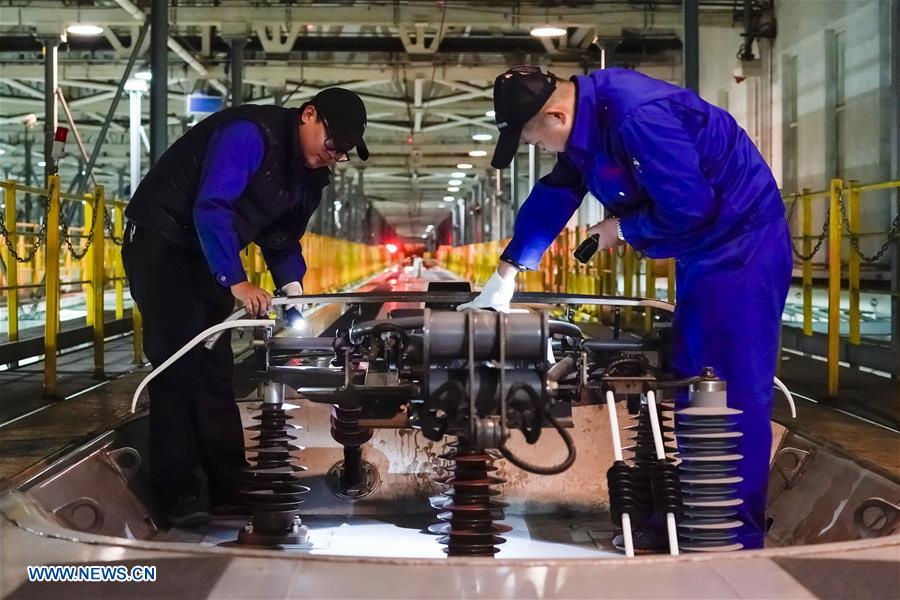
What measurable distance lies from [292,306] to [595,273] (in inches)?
389

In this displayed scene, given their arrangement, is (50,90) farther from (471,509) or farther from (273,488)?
(471,509)

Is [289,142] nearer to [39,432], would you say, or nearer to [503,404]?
[503,404]

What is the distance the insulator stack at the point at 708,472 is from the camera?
2.52m

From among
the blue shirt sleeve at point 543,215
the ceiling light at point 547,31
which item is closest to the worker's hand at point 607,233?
the blue shirt sleeve at point 543,215

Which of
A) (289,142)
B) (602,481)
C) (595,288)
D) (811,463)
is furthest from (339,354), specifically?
(595,288)

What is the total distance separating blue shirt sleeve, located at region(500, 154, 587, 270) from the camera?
3.12 m

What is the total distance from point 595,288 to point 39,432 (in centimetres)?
962

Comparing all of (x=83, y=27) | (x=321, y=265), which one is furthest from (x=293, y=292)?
(x=321, y=265)

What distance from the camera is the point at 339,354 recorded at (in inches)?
112

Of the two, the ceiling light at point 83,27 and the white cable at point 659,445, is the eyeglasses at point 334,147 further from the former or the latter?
the ceiling light at point 83,27

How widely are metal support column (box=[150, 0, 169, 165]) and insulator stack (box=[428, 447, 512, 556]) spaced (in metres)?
6.56

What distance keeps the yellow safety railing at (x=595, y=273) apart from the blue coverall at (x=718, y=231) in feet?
13.2

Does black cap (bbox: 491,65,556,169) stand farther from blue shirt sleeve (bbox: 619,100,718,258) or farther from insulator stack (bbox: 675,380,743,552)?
insulator stack (bbox: 675,380,743,552)

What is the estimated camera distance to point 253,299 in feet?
9.64
